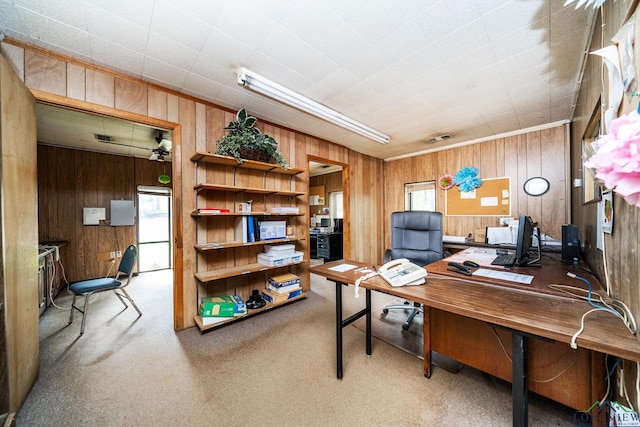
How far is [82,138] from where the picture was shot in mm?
3676

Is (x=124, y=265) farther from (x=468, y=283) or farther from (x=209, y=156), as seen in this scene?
(x=468, y=283)

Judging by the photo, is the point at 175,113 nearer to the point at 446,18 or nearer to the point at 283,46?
the point at 283,46

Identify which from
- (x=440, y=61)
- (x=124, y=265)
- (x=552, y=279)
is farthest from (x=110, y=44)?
(x=552, y=279)

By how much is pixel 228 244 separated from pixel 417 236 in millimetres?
2182

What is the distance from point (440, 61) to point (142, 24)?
7.49 ft

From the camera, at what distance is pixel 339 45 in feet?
5.89

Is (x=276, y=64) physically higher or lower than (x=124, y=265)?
higher

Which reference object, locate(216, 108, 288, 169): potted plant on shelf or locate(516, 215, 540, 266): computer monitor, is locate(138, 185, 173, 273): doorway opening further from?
locate(516, 215, 540, 266): computer monitor

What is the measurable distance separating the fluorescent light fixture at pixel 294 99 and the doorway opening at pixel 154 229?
405cm

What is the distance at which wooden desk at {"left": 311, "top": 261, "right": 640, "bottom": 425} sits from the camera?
32.0 inches

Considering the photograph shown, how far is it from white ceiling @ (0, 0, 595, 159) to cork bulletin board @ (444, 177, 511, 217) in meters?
1.29

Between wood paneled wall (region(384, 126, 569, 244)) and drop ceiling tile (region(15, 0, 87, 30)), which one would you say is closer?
drop ceiling tile (region(15, 0, 87, 30))

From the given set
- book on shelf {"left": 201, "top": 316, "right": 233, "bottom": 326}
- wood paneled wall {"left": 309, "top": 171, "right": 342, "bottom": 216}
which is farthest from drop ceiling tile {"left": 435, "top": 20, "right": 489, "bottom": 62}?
wood paneled wall {"left": 309, "top": 171, "right": 342, "bottom": 216}

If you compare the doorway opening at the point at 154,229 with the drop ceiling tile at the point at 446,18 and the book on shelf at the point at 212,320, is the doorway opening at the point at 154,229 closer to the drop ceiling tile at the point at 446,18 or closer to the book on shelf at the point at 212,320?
the book on shelf at the point at 212,320
